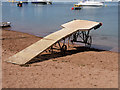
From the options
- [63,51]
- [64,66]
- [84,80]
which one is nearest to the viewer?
Answer: [84,80]

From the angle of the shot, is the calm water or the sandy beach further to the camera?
the calm water

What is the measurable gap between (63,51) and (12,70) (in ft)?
16.7

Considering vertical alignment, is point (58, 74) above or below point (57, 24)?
below

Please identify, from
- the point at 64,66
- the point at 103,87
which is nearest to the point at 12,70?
the point at 64,66

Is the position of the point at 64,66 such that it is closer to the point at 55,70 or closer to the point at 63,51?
the point at 55,70

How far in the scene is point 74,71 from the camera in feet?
31.6

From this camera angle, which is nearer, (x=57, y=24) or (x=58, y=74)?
(x=58, y=74)

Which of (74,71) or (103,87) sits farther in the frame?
(74,71)

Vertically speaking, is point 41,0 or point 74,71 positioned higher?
point 41,0

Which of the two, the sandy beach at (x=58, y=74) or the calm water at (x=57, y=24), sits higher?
the calm water at (x=57, y=24)

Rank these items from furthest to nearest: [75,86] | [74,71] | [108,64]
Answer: [108,64] < [74,71] < [75,86]

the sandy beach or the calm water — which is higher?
the calm water

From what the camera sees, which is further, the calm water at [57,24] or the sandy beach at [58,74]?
the calm water at [57,24]

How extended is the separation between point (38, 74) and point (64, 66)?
2013 mm
